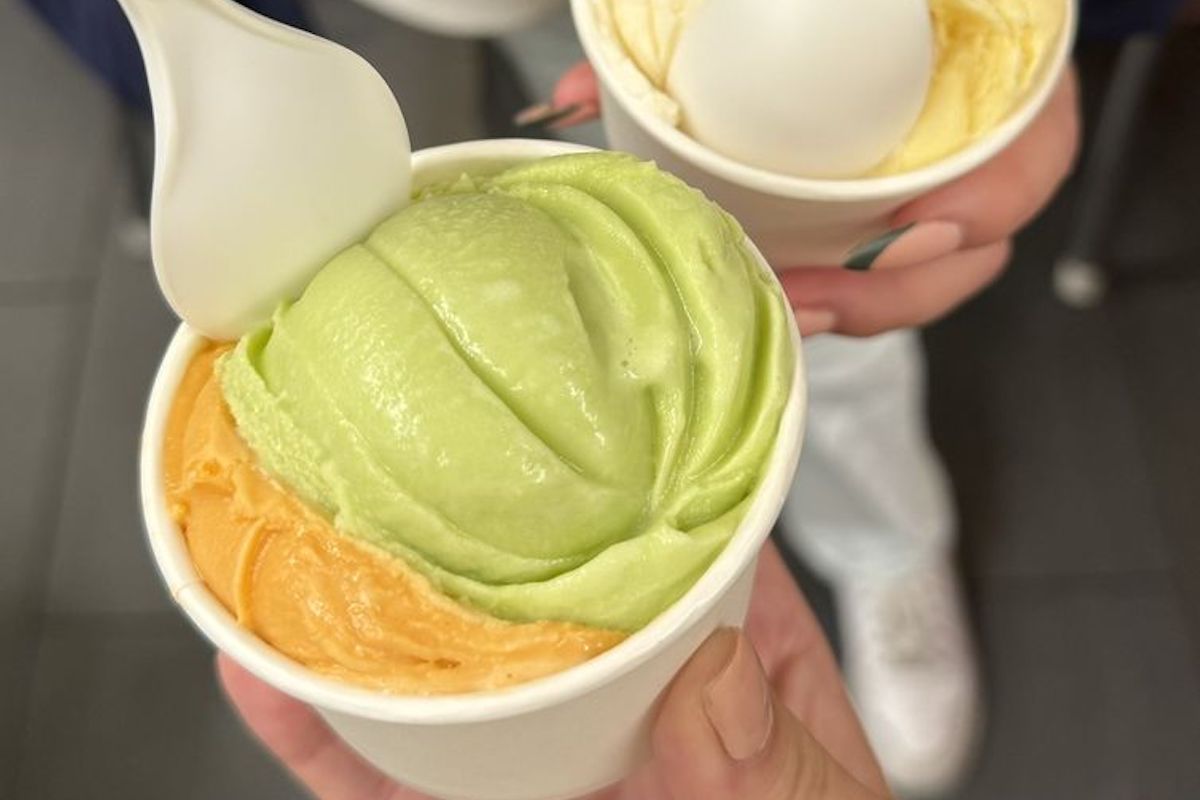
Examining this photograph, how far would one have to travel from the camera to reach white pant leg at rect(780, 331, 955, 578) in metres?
1.55

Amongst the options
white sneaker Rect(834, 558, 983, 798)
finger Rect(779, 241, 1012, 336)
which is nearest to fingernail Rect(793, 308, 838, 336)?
finger Rect(779, 241, 1012, 336)

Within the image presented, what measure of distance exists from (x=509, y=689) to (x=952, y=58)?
629 mm

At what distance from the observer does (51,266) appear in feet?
6.64

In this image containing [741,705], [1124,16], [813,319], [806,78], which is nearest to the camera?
[741,705]

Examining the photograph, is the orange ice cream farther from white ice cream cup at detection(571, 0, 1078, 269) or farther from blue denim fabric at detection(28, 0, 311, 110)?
blue denim fabric at detection(28, 0, 311, 110)

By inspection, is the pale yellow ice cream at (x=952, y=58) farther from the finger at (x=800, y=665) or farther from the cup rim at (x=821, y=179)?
the finger at (x=800, y=665)

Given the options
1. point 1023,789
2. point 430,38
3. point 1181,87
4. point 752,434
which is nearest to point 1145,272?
point 1181,87

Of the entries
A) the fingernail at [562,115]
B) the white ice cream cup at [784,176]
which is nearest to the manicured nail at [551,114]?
the fingernail at [562,115]

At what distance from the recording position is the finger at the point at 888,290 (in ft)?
3.64

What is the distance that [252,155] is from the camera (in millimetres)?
646

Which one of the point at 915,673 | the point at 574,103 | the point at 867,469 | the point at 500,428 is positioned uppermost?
the point at 500,428

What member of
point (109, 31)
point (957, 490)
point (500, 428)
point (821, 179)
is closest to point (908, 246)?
point (821, 179)

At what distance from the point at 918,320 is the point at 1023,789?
77 cm

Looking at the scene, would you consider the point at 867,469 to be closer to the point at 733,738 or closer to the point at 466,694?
the point at 733,738
